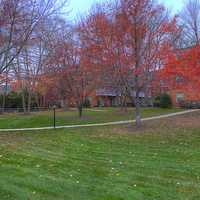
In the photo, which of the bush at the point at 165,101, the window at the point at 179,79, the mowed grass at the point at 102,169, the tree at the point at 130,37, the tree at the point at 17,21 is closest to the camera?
the mowed grass at the point at 102,169

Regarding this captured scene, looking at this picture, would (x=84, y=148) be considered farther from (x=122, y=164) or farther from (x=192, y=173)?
(x=192, y=173)

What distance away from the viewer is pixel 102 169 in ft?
28.6

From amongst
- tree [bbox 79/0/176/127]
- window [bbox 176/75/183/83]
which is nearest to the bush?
window [bbox 176/75/183/83]

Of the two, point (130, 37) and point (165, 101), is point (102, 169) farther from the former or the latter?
point (165, 101)

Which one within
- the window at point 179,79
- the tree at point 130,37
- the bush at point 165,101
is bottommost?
the bush at point 165,101

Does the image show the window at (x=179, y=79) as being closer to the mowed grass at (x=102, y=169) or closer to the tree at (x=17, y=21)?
the mowed grass at (x=102, y=169)

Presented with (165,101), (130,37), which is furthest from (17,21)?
(165,101)

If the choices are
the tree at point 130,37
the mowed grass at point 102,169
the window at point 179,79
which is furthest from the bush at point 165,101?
the mowed grass at point 102,169

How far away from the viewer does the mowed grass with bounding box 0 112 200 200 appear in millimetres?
6559

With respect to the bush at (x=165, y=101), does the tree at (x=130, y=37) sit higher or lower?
higher

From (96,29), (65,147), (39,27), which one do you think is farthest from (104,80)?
(65,147)

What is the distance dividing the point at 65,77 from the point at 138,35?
1070 centimetres

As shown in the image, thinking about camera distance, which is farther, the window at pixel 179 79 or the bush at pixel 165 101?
the bush at pixel 165 101

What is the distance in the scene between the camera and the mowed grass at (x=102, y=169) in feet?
21.5
